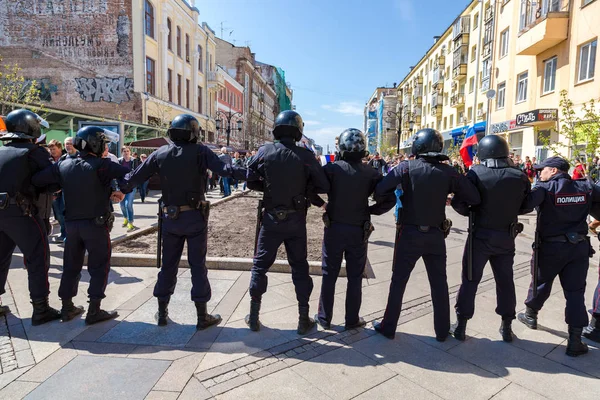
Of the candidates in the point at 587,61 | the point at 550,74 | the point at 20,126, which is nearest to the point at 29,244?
the point at 20,126

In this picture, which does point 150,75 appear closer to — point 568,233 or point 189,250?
point 189,250

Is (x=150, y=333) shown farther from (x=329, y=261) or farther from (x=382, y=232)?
(x=382, y=232)

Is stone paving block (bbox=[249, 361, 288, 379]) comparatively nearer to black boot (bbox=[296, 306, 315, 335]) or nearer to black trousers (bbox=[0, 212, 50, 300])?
black boot (bbox=[296, 306, 315, 335])

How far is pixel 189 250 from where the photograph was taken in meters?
3.78

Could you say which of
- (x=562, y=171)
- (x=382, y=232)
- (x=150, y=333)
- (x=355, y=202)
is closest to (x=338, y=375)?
(x=355, y=202)

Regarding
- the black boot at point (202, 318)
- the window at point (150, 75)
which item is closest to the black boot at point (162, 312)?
the black boot at point (202, 318)

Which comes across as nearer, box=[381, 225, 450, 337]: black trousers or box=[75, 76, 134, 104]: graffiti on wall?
box=[381, 225, 450, 337]: black trousers

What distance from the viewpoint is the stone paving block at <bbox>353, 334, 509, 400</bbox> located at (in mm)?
2898

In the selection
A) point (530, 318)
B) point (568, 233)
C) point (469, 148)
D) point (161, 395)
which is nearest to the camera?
point (161, 395)

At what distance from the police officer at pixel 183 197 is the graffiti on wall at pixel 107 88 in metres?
23.6

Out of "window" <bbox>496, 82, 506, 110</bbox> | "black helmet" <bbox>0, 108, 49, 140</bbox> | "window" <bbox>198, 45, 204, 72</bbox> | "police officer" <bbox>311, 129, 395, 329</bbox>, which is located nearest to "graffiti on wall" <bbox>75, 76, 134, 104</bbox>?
"window" <bbox>198, 45, 204, 72</bbox>

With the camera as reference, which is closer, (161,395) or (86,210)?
(161,395)

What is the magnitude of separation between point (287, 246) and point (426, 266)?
4.12ft

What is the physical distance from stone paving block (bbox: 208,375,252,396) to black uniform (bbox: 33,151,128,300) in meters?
1.67
